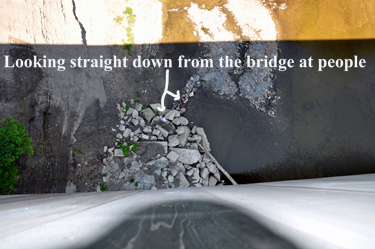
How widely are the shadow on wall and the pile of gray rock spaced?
3.86m

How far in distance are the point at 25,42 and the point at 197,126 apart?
4.19m

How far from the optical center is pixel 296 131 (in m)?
5.28

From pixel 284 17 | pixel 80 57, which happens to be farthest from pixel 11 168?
pixel 284 17

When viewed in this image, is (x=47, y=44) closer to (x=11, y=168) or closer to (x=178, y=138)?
(x=11, y=168)

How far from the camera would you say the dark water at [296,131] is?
523 centimetres

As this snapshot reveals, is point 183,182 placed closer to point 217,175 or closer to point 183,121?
point 217,175

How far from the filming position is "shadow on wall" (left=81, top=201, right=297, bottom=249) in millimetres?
600

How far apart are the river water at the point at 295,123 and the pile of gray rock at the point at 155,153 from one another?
1.54ft

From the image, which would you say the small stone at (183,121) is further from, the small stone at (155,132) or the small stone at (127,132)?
the small stone at (127,132)

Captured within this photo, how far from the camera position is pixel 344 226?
0.65 meters

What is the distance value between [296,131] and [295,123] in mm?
233

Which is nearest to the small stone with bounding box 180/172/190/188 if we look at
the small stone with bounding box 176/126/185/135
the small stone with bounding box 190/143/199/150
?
the small stone with bounding box 190/143/199/150

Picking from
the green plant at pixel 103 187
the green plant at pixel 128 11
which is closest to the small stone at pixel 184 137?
Result: the green plant at pixel 103 187

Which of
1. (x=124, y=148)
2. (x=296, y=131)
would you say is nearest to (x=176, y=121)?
(x=124, y=148)
